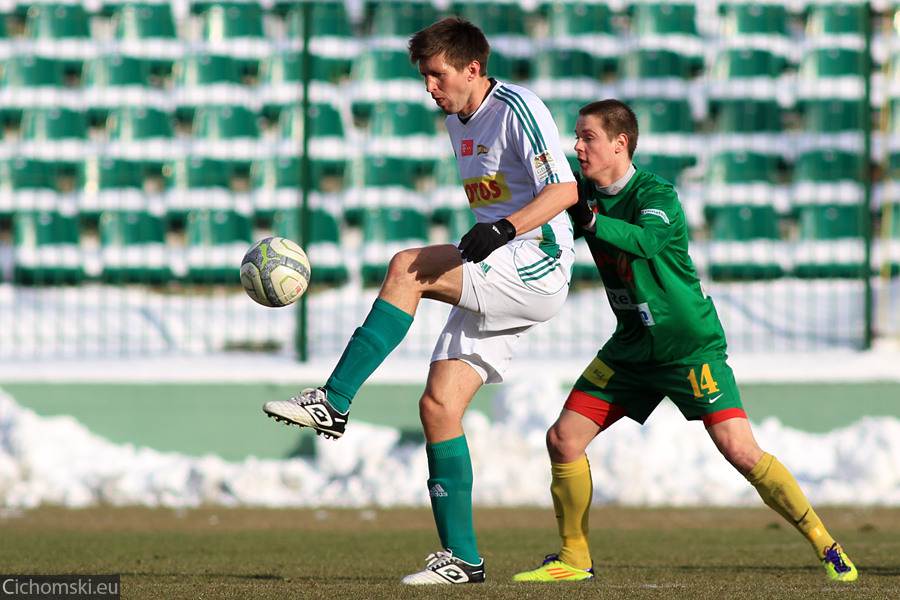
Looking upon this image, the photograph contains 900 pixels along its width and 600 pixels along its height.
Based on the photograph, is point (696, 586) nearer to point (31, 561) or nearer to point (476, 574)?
point (476, 574)

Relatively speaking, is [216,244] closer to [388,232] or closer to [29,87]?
[388,232]

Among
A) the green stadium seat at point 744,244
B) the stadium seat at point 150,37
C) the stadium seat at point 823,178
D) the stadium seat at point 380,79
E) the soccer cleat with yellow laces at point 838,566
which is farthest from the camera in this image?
the stadium seat at point 150,37

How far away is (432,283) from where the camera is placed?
3527 millimetres

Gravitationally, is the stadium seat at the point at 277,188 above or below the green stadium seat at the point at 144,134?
below

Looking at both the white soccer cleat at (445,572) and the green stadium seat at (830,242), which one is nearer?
the white soccer cleat at (445,572)

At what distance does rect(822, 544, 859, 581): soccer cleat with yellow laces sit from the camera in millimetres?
3836

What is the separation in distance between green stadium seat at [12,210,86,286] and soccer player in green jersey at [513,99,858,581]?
7673 mm

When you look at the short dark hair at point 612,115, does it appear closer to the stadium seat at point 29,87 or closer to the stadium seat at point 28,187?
the stadium seat at point 28,187

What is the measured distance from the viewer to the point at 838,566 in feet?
12.7

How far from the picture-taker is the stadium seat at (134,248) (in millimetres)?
10367

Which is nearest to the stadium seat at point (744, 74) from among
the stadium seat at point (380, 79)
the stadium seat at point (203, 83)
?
the stadium seat at point (380, 79)

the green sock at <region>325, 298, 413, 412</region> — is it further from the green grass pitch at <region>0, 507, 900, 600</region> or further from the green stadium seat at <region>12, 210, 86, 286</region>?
the green stadium seat at <region>12, 210, 86, 286</region>

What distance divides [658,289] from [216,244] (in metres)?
7.76

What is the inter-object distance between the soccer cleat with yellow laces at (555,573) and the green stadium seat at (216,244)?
647 centimetres
